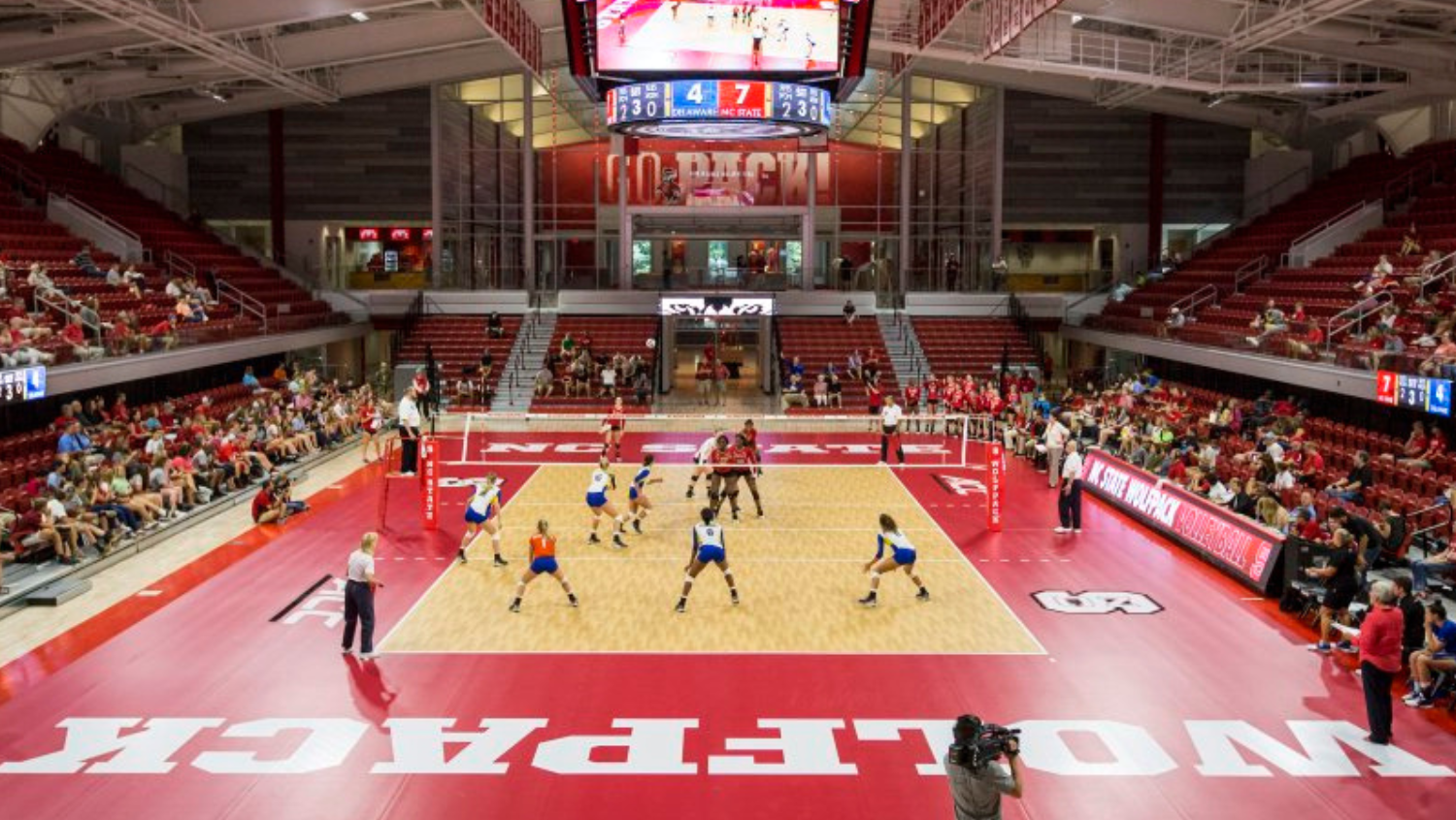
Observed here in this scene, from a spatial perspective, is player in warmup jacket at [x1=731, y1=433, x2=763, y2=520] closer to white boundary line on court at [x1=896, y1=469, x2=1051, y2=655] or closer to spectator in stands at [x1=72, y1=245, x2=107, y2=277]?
white boundary line on court at [x1=896, y1=469, x2=1051, y2=655]

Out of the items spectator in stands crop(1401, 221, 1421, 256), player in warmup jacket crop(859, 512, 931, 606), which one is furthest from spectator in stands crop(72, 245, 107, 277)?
spectator in stands crop(1401, 221, 1421, 256)

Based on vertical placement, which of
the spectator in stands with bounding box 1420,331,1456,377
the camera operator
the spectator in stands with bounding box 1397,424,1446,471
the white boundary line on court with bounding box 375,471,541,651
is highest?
the spectator in stands with bounding box 1420,331,1456,377

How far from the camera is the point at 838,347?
44.5m

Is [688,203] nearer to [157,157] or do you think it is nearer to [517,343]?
[517,343]

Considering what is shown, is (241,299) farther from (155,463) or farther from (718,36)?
(718,36)

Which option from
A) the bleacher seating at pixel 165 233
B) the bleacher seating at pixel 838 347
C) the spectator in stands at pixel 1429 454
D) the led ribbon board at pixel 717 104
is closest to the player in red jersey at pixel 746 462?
the led ribbon board at pixel 717 104

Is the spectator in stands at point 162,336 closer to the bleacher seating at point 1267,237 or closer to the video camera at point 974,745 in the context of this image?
the video camera at point 974,745

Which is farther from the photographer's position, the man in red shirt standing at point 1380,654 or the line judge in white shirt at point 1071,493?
the line judge in white shirt at point 1071,493

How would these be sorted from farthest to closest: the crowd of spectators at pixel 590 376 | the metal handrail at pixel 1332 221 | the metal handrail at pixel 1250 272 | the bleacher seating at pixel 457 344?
the bleacher seating at pixel 457 344 → the crowd of spectators at pixel 590 376 → the metal handrail at pixel 1250 272 → the metal handrail at pixel 1332 221

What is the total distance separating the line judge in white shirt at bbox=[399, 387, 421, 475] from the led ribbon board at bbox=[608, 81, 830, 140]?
7.45 metres

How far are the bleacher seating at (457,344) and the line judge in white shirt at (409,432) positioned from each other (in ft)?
48.4

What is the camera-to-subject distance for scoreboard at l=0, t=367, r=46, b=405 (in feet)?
68.2

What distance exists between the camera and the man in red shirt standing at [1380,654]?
1146 centimetres

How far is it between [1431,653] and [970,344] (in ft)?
107
